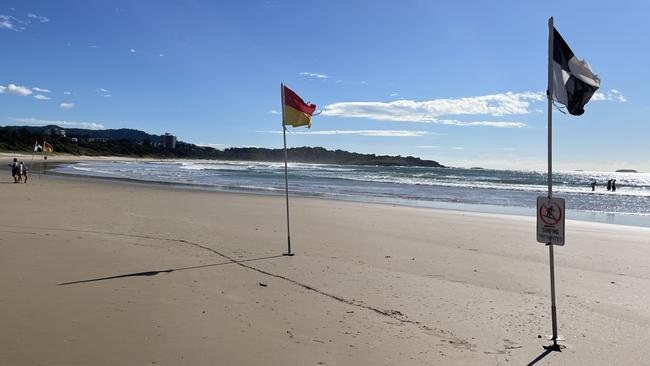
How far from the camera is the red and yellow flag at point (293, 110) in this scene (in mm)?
9070

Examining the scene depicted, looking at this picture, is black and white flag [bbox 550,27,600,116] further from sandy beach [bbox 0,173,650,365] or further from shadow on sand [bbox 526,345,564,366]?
sandy beach [bbox 0,173,650,365]

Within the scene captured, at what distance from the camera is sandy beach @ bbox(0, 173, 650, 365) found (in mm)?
4336

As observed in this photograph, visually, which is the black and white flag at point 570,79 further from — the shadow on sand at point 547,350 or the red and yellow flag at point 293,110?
the red and yellow flag at point 293,110

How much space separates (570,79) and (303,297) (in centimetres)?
401

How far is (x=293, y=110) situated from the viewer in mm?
9133

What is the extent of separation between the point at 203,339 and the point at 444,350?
234cm

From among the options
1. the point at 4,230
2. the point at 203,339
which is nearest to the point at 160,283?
the point at 203,339

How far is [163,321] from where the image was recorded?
4879mm

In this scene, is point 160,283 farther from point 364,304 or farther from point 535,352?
point 535,352

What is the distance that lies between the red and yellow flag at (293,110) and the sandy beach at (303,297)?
8.38 ft

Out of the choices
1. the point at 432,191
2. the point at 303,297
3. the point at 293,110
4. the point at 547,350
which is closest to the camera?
the point at 547,350

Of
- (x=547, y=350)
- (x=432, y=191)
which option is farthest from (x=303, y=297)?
(x=432, y=191)

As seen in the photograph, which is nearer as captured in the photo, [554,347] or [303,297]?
[554,347]

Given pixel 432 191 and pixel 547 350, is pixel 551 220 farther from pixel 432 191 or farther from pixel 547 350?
pixel 432 191
